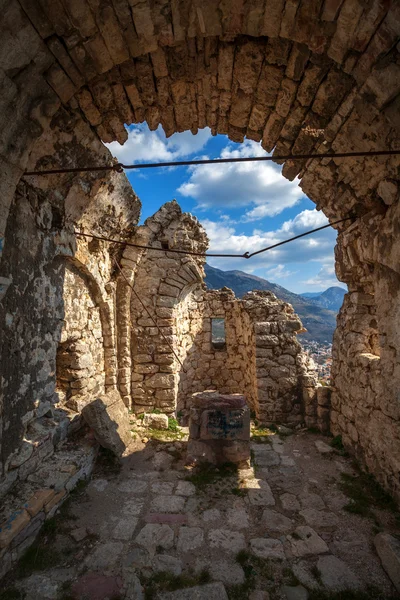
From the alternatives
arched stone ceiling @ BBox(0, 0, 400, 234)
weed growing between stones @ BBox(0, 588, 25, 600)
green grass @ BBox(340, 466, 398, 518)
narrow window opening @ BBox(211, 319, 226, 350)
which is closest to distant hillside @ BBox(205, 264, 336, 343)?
narrow window opening @ BBox(211, 319, 226, 350)

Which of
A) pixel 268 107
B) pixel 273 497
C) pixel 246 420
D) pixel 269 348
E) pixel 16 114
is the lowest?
pixel 273 497

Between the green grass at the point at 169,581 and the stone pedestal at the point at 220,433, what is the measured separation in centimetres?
202

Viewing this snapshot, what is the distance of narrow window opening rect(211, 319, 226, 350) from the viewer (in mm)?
9430

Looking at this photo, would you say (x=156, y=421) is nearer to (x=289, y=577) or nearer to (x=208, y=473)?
(x=208, y=473)

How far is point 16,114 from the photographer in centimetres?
219

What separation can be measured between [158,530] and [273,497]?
157 centimetres

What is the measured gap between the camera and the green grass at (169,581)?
2.59 meters

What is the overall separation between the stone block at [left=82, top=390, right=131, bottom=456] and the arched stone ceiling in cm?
385

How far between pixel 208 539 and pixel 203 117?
4.57 metres

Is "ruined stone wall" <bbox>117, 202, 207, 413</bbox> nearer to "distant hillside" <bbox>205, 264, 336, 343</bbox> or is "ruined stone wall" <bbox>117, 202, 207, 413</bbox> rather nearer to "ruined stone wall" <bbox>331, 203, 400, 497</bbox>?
"ruined stone wall" <bbox>331, 203, 400, 497</bbox>

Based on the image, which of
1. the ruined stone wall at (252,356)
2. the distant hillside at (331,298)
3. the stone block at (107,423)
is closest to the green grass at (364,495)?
the ruined stone wall at (252,356)

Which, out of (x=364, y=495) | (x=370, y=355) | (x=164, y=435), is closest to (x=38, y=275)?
(x=164, y=435)

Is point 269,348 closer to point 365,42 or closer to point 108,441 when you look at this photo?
point 108,441

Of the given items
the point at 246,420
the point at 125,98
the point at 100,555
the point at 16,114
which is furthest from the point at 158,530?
the point at 125,98
